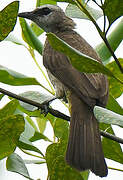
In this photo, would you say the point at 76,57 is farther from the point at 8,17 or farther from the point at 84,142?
the point at 84,142

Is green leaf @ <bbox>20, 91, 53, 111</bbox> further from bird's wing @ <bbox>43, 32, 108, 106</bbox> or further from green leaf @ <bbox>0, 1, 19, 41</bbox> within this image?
bird's wing @ <bbox>43, 32, 108, 106</bbox>

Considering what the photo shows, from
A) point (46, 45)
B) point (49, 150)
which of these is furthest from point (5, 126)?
point (46, 45)

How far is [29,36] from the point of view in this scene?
6.61 ft

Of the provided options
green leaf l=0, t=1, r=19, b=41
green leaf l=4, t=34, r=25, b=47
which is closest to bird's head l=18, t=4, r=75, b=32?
green leaf l=4, t=34, r=25, b=47

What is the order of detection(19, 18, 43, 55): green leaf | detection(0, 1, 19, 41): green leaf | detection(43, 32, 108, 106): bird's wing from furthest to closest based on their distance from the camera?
detection(43, 32, 108, 106): bird's wing → detection(19, 18, 43, 55): green leaf → detection(0, 1, 19, 41): green leaf

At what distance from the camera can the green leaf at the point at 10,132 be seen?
1.49 m

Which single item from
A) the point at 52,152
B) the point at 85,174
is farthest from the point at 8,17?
the point at 85,174

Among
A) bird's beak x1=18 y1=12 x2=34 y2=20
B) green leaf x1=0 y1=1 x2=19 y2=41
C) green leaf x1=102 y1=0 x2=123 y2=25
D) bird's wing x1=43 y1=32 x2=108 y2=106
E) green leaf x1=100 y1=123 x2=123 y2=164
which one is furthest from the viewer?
bird's beak x1=18 y1=12 x2=34 y2=20

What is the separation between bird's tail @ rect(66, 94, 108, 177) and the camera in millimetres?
1865

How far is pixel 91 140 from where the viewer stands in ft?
7.00

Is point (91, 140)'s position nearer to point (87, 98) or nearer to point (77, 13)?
point (87, 98)

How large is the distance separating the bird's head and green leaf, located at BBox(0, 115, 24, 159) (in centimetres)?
211

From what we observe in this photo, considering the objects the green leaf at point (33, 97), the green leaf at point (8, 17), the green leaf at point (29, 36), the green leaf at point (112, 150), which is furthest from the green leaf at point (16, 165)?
the green leaf at point (29, 36)

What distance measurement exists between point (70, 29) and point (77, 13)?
1.69 meters
